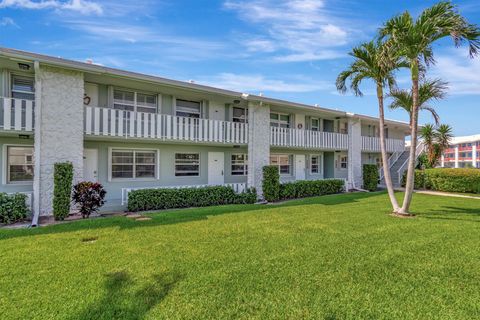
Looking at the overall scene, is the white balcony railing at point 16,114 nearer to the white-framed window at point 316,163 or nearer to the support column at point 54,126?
the support column at point 54,126

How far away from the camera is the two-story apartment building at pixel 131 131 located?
9852mm

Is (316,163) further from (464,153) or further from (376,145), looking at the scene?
(464,153)

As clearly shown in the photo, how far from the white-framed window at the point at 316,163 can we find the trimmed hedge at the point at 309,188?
116 inches

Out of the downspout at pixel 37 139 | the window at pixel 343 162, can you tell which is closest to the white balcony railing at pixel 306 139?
the window at pixel 343 162

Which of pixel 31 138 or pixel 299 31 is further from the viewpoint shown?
pixel 299 31

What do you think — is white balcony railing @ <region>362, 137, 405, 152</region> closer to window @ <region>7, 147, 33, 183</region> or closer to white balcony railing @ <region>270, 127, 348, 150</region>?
white balcony railing @ <region>270, 127, 348, 150</region>

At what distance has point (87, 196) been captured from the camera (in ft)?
31.8

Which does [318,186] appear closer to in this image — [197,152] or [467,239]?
[197,152]

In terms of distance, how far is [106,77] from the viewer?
11406 mm

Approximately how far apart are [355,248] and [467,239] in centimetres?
320

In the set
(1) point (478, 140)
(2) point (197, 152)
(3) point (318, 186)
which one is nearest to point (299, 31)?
(2) point (197, 152)

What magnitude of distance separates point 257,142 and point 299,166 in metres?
6.19

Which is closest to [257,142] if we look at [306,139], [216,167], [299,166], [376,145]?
[216,167]

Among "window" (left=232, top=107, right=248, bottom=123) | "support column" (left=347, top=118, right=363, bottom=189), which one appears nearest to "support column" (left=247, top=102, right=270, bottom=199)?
"window" (left=232, top=107, right=248, bottom=123)
